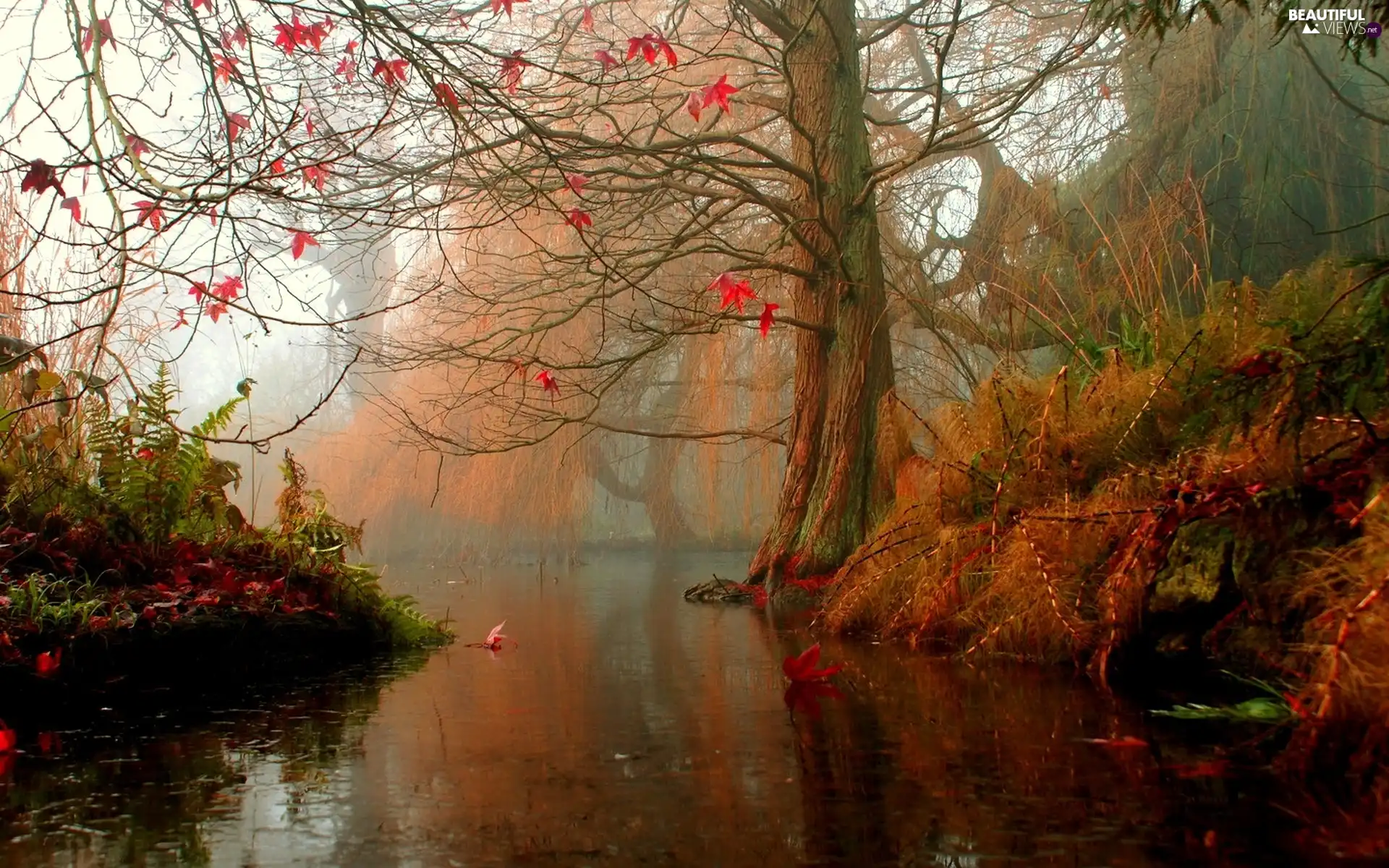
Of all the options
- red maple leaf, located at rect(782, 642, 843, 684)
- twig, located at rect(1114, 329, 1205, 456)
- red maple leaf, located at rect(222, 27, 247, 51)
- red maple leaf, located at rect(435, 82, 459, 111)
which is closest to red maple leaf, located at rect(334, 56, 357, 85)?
red maple leaf, located at rect(222, 27, 247, 51)

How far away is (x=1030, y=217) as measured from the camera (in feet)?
23.1

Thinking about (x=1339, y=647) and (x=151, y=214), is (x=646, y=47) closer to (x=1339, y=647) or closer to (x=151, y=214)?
(x=151, y=214)

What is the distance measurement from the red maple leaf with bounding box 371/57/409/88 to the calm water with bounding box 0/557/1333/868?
160 cm

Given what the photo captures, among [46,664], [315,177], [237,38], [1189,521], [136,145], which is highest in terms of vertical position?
[237,38]

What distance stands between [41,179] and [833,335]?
14.7ft

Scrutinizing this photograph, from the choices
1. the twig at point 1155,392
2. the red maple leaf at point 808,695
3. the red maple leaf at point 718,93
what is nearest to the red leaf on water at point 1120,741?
the red maple leaf at point 808,695

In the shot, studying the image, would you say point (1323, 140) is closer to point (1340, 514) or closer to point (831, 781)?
point (1340, 514)

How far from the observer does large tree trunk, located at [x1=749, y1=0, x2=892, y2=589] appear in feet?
19.6

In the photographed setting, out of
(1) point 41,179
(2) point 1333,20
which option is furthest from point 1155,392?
(1) point 41,179

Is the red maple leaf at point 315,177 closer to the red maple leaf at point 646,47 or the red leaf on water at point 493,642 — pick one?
the red maple leaf at point 646,47

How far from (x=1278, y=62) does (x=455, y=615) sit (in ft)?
19.9

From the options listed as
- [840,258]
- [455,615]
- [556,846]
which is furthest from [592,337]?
[556,846]

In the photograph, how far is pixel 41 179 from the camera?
253 cm

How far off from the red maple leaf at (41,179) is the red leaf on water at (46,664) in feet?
3.72
